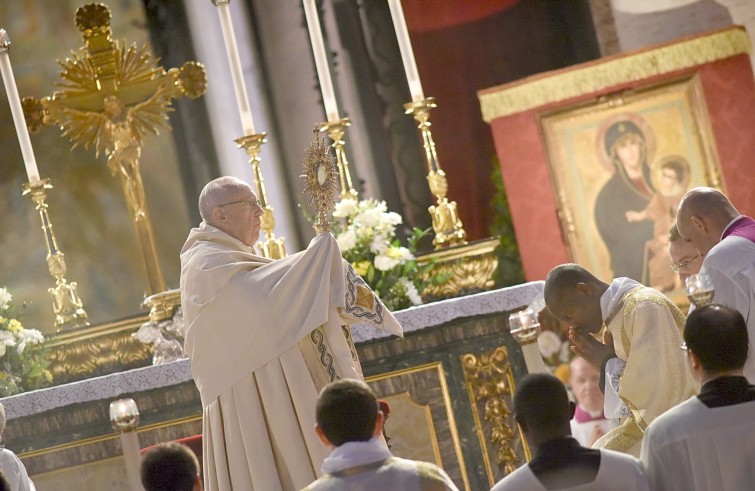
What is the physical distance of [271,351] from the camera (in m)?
5.27

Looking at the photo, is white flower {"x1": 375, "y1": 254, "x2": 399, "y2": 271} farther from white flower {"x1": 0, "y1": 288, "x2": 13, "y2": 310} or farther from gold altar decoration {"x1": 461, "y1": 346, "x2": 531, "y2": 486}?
white flower {"x1": 0, "y1": 288, "x2": 13, "y2": 310}

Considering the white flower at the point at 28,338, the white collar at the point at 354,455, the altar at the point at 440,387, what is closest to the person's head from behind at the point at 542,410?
the white collar at the point at 354,455

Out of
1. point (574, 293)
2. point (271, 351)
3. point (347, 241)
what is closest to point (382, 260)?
A: point (347, 241)

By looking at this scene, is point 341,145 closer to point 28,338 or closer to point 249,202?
point 249,202

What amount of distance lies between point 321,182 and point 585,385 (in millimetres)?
4224

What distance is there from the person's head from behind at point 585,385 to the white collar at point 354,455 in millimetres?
5768

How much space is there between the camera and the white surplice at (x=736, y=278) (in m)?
4.75

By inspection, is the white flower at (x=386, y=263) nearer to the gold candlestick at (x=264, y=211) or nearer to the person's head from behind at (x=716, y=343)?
the gold candlestick at (x=264, y=211)

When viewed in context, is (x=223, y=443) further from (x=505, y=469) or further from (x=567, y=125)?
(x=567, y=125)

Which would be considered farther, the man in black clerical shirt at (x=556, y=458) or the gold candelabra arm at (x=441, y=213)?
the gold candelabra arm at (x=441, y=213)

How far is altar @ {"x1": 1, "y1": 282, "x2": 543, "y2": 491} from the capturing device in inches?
251

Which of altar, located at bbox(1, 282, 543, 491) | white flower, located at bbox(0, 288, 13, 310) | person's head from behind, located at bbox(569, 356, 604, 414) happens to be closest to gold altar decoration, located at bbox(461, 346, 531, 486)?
altar, located at bbox(1, 282, 543, 491)

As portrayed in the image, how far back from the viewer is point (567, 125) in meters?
9.17

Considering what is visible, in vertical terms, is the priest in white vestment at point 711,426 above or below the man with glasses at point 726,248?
below
